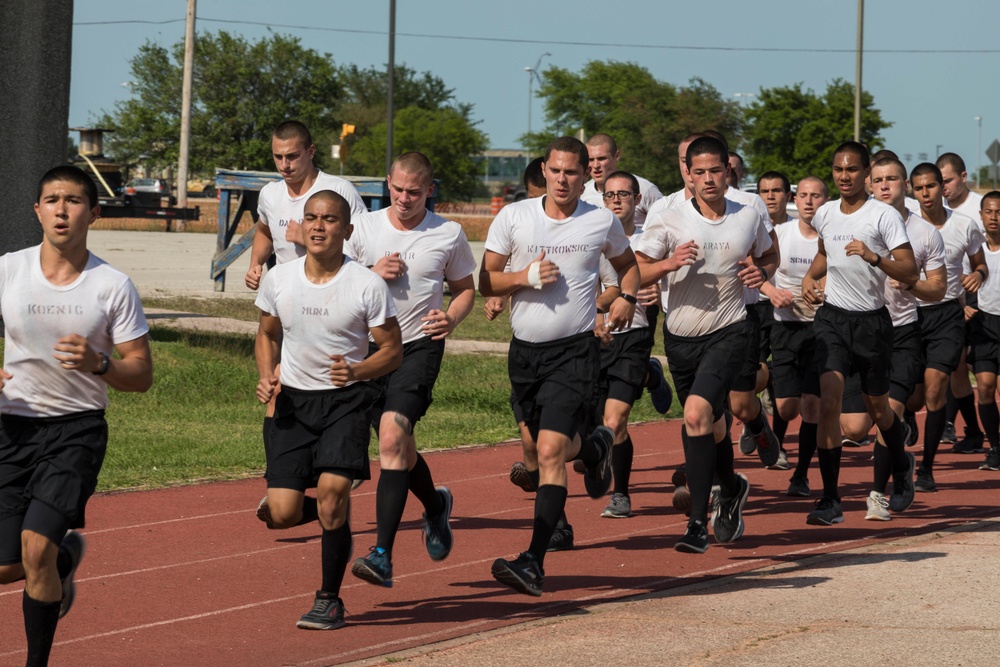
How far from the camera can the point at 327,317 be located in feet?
22.6

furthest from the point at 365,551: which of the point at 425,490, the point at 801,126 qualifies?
the point at 801,126

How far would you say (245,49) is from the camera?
261ft

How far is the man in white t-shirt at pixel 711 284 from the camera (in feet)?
28.4

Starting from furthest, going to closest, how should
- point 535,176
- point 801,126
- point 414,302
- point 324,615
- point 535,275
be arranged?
point 801,126, point 535,176, point 414,302, point 535,275, point 324,615

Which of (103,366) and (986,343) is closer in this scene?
(103,366)

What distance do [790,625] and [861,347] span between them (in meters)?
3.16

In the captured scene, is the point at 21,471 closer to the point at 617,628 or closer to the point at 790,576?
the point at 617,628

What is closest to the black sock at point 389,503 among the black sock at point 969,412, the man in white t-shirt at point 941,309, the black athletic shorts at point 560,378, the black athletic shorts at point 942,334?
the black athletic shorts at point 560,378

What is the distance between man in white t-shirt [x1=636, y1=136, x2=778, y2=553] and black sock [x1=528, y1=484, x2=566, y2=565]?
1.29 m

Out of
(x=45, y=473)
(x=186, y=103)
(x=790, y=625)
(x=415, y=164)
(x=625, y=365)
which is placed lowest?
(x=790, y=625)

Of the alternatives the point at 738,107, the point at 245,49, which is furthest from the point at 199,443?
the point at 245,49

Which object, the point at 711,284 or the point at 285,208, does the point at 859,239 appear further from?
the point at 285,208

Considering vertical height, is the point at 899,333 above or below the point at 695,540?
above

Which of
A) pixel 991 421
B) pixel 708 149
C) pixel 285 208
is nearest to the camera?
pixel 708 149
